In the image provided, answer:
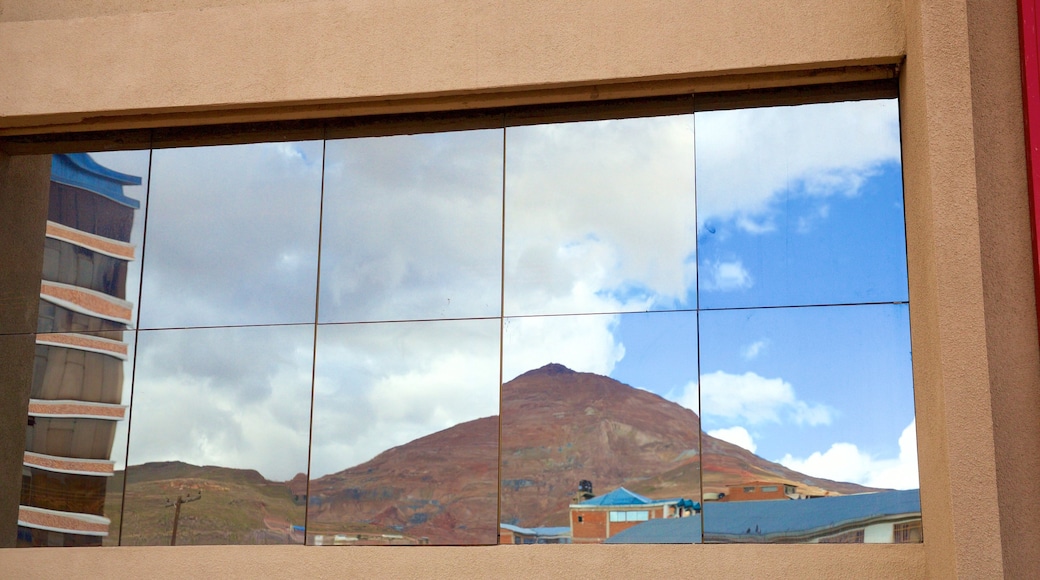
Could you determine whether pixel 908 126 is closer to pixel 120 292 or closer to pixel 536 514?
pixel 536 514

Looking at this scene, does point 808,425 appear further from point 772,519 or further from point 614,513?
point 614,513

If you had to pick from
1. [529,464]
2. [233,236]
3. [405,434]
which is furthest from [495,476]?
[233,236]

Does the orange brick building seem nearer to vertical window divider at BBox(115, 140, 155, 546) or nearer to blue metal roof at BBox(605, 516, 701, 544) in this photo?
blue metal roof at BBox(605, 516, 701, 544)

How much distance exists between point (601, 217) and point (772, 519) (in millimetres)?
2503

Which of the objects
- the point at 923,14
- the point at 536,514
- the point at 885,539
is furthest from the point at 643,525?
the point at 923,14

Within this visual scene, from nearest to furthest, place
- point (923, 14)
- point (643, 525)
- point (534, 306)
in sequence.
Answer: point (923, 14) < point (643, 525) < point (534, 306)

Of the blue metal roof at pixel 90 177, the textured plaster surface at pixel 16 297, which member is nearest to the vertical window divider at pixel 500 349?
the blue metal roof at pixel 90 177

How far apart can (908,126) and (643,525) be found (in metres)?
3.34

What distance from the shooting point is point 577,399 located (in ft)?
26.7

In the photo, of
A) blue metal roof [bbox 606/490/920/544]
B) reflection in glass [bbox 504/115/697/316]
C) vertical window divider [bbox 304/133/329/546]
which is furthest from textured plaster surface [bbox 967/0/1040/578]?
vertical window divider [bbox 304/133/329/546]

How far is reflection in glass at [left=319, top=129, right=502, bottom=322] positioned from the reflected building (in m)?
1.74

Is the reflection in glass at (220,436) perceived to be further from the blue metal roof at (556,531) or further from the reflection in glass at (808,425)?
the reflection in glass at (808,425)

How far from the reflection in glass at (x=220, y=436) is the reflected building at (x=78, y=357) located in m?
0.28

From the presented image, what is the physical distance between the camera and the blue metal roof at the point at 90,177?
909 centimetres
